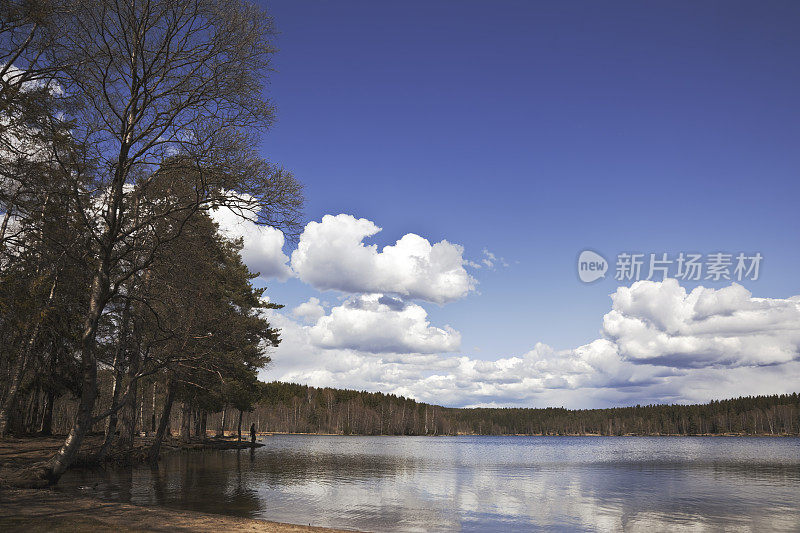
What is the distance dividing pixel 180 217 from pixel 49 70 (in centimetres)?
579

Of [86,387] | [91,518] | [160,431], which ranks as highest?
[86,387]

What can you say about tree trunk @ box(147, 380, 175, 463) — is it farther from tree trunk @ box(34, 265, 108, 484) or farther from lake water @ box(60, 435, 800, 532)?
tree trunk @ box(34, 265, 108, 484)

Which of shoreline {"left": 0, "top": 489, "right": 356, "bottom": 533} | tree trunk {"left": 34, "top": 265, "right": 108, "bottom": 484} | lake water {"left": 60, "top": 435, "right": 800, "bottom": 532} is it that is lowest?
lake water {"left": 60, "top": 435, "right": 800, "bottom": 532}

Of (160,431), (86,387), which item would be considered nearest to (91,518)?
(86,387)

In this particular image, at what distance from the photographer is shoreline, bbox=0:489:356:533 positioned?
12461 mm

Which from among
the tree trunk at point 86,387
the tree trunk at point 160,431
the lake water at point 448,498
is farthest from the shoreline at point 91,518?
the tree trunk at point 160,431

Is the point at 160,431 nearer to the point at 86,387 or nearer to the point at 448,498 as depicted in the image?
the point at 448,498

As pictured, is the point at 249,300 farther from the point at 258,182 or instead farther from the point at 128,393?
the point at 258,182

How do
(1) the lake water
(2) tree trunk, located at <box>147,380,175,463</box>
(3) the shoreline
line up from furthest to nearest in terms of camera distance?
(2) tree trunk, located at <box>147,380,175,463</box>, (1) the lake water, (3) the shoreline

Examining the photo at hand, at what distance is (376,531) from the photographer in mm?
17609

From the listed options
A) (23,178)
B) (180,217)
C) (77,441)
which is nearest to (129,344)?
(77,441)

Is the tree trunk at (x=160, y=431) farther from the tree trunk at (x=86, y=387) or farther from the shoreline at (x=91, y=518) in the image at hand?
the shoreline at (x=91, y=518)

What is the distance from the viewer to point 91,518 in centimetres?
1361

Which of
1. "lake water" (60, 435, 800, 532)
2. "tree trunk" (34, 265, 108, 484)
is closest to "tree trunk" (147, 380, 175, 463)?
"lake water" (60, 435, 800, 532)
